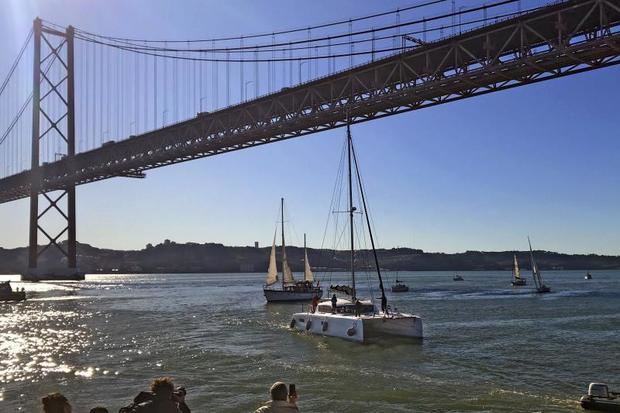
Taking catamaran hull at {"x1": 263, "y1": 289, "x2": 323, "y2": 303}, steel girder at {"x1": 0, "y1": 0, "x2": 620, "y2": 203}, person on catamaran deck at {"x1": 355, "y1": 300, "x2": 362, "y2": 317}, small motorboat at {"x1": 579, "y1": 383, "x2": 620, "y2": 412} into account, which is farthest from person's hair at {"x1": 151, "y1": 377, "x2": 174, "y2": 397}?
catamaran hull at {"x1": 263, "y1": 289, "x2": 323, "y2": 303}

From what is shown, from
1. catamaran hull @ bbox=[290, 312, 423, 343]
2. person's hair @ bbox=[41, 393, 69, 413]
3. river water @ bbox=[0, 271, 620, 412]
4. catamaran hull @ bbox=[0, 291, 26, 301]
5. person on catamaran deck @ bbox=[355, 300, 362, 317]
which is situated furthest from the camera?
catamaran hull @ bbox=[0, 291, 26, 301]

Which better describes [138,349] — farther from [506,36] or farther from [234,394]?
[506,36]

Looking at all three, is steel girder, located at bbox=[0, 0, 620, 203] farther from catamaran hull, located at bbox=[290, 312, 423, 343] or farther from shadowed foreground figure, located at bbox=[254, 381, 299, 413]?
shadowed foreground figure, located at bbox=[254, 381, 299, 413]

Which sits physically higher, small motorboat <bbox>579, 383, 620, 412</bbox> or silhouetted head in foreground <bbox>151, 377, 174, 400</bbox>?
silhouetted head in foreground <bbox>151, 377, 174, 400</bbox>

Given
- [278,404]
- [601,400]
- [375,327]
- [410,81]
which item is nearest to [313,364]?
[375,327]

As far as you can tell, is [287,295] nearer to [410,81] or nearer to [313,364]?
[410,81]

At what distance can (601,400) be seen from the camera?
13648 mm

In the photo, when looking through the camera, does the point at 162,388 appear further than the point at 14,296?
No

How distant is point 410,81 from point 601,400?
31356mm

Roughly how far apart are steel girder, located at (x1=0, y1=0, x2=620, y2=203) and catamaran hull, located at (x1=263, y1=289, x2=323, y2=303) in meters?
13.3

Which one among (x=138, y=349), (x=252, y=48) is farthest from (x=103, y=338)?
(x=252, y=48)

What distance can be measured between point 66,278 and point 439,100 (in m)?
66.6

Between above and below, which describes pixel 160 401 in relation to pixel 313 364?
above

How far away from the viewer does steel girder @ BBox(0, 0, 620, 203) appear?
3203 centimetres
